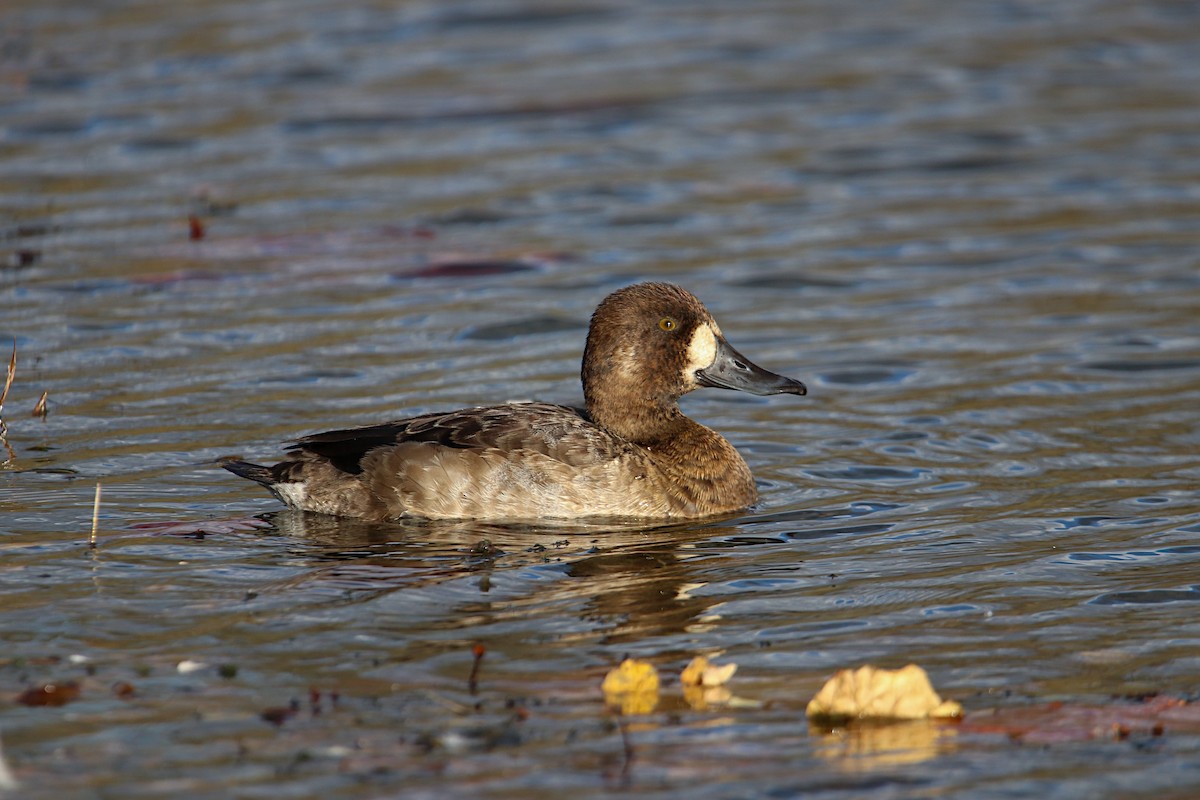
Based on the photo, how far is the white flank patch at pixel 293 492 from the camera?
779 cm

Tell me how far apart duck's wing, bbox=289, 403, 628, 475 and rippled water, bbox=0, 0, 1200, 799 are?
39cm

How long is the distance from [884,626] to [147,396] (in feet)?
16.3

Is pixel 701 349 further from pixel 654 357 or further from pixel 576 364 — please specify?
pixel 576 364

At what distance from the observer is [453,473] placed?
25.5 ft

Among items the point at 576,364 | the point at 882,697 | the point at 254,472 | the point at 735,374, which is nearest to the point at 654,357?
the point at 735,374

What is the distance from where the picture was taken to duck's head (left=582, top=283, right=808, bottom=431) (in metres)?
8.26

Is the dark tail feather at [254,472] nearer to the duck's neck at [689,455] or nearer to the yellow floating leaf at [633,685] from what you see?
the duck's neck at [689,455]

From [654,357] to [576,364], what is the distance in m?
2.15

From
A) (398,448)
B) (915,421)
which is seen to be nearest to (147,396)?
(398,448)

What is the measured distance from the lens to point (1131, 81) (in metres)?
16.6

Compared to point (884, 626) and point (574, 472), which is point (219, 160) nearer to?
point (574, 472)

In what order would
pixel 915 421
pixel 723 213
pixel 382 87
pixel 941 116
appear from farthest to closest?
1. pixel 382 87
2. pixel 941 116
3. pixel 723 213
4. pixel 915 421

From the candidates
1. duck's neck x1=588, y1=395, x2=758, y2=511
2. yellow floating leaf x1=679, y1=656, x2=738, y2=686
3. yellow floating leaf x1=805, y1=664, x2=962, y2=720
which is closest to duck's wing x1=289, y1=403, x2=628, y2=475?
duck's neck x1=588, y1=395, x2=758, y2=511

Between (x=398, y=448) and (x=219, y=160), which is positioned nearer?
(x=398, y=448)
